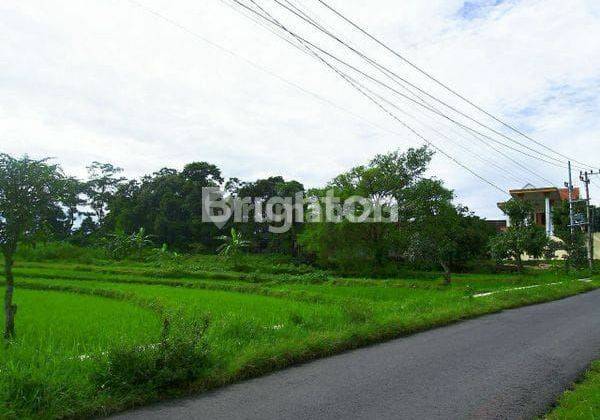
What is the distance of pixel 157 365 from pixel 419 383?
3.15 meters

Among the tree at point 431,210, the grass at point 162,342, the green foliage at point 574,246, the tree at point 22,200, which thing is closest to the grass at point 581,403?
the grass at point 162,342

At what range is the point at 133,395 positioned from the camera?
5094 millimetres

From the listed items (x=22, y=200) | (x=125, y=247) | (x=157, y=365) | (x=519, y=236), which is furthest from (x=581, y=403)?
(x=125, y=247)

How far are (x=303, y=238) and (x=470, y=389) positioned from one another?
30947mm

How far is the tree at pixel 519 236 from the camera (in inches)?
1128

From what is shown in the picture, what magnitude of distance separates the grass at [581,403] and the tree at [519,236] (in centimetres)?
2464

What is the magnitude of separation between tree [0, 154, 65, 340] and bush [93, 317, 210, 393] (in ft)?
13.4

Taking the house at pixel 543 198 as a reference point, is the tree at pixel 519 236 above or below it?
below

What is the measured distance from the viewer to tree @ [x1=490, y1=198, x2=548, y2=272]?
94.0ft

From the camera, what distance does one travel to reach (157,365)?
5.52 m

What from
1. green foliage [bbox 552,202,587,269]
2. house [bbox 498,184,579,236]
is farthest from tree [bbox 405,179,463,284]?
house [bbox 498,184,579,236]

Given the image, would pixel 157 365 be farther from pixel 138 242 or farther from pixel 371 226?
pixel 138 242

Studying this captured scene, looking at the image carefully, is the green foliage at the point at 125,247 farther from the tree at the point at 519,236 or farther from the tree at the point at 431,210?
the tree at the point at 519,236

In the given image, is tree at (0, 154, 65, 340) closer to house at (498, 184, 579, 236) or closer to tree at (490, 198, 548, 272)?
tree at (490, 198, 548, 272)
